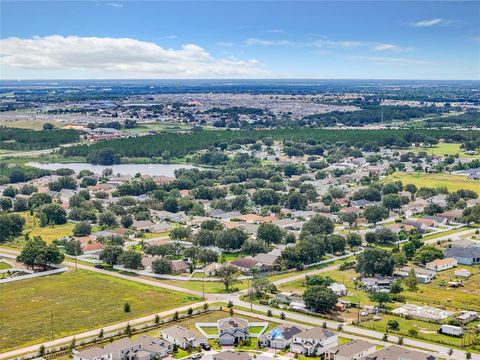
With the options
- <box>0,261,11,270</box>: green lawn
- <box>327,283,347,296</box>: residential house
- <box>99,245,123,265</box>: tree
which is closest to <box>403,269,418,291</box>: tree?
<box>327,283,347,296</box>: residential house

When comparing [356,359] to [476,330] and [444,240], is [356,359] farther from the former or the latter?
[444,240]

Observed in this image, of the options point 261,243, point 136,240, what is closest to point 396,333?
point 261,243

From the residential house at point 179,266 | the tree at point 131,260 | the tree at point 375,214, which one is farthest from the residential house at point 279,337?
the tree at point 375,214

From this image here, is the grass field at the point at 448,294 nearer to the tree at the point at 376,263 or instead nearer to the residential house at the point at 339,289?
the tree at the point at 376,263

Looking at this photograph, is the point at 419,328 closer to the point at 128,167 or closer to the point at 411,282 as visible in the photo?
the point at 411,282

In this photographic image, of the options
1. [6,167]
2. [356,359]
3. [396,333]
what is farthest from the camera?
[6,167]

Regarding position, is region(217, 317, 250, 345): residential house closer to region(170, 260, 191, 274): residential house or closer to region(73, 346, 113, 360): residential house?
region(73, 346, 113, 360): residential house
